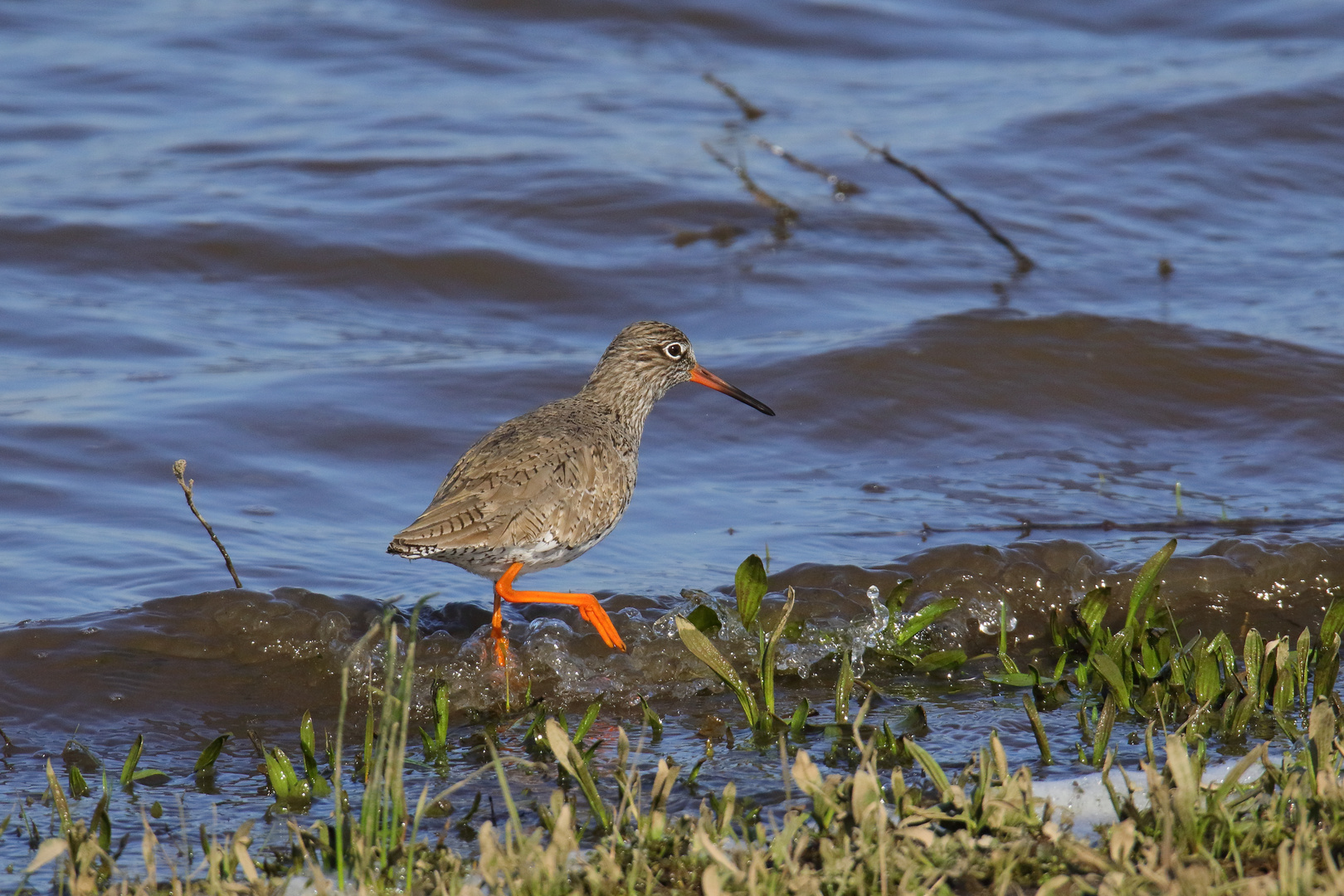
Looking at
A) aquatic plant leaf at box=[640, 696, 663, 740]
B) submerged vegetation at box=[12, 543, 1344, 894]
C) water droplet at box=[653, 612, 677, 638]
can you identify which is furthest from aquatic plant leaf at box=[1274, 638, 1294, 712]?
water droplet at box=[653, 612, 677, 638]

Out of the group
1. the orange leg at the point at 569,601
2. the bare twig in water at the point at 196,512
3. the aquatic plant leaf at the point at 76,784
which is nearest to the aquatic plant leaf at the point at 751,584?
the orange leg at the point at 569,601

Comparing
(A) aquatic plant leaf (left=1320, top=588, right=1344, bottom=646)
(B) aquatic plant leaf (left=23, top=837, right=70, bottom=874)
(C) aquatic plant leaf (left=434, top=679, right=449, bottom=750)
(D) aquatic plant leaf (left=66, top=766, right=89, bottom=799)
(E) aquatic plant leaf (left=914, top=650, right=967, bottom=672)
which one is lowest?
(D) aquatic plant leaf (left=66, top=766, right=89, bottom=799)

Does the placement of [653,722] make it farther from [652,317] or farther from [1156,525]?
[652,317]

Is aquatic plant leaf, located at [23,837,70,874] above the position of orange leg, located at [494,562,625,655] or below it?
above

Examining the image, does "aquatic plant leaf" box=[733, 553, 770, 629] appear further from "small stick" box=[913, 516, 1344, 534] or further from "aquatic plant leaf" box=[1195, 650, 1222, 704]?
"small stick" box=[913, 516, 1344, 534]

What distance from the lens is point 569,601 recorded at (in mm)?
5527

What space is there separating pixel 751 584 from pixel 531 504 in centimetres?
106

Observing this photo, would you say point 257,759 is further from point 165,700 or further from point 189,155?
point 189,155

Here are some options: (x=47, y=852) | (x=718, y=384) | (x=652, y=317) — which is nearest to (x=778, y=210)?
(x=652, y=317)

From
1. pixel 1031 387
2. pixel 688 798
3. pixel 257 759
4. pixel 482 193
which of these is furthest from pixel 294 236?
pixel 688 798

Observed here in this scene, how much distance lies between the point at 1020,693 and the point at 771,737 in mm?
1005

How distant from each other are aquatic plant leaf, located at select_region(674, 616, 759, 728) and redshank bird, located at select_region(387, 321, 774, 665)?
39.5 inches

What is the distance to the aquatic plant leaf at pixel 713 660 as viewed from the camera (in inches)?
167

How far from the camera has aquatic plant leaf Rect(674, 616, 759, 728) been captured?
4234 mm
